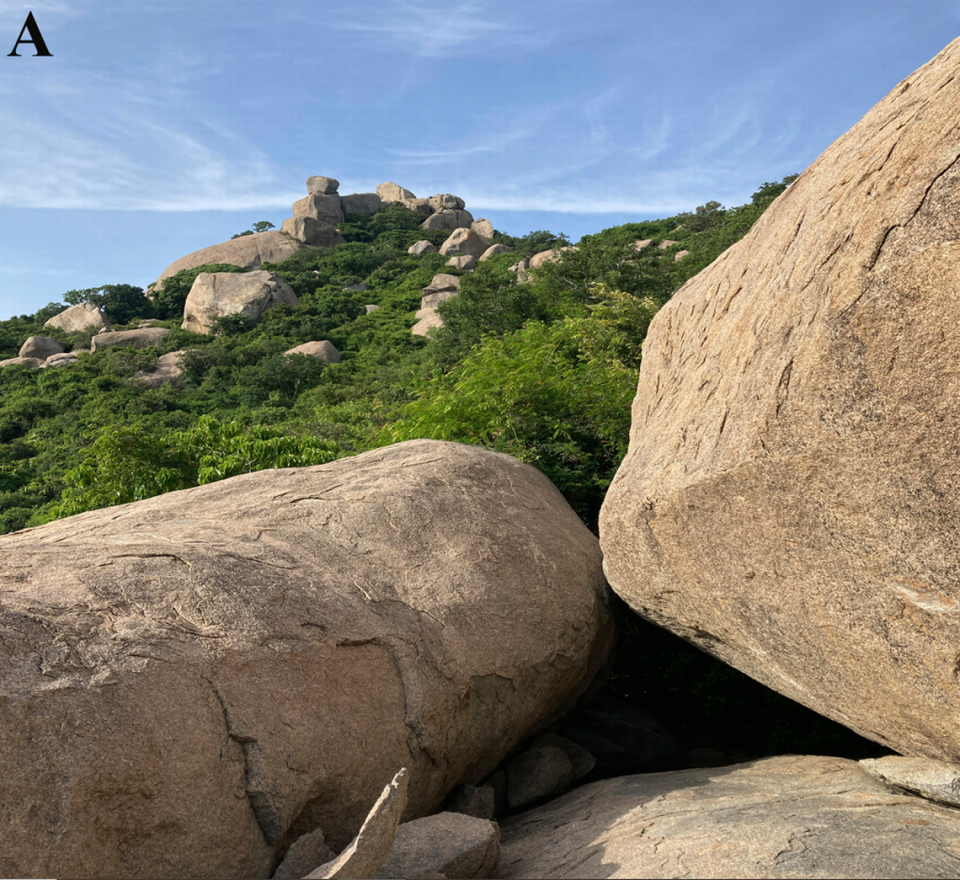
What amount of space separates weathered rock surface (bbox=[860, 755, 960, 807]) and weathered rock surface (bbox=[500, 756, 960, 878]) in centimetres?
8

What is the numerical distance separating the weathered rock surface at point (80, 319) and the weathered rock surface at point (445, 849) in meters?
48.0

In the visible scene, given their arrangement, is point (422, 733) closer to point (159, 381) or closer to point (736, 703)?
point (736, 703)

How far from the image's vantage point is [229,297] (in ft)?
142

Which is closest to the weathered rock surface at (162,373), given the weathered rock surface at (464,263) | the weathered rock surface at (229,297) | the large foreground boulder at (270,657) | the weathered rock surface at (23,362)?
the weathered rock surface at (229,297)

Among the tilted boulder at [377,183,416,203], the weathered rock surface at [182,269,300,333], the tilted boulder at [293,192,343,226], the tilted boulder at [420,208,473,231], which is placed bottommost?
the weathered rock surface at [182,269,300,333]

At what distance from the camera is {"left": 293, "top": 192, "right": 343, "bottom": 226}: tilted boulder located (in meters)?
66.4

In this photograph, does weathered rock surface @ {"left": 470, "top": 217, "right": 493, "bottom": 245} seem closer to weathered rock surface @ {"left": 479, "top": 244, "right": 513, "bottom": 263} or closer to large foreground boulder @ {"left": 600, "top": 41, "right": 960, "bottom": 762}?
weathered rock surface @ {"left": 479, "top": 244, "right": 513, "bottom": 263}

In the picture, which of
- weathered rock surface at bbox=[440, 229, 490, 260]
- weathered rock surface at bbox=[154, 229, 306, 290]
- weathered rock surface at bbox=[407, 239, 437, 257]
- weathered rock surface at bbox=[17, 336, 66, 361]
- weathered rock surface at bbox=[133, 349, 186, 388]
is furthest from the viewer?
weathered rock surface at bbox=[407, 239, 437, 257]

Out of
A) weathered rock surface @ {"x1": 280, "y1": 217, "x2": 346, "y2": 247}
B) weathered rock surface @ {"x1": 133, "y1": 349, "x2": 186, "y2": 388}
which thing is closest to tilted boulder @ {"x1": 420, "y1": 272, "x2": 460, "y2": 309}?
weathered rock surface @ {"x1": 133, "y1": 349, "x2": 186, "y2": 388}

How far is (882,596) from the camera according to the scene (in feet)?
12.6

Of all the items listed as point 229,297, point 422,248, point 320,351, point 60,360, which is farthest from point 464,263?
point 60,360

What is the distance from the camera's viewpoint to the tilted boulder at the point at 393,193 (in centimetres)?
7625

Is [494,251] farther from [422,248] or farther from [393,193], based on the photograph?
[393,193]

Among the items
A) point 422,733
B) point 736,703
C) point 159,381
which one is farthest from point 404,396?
point 422,733
